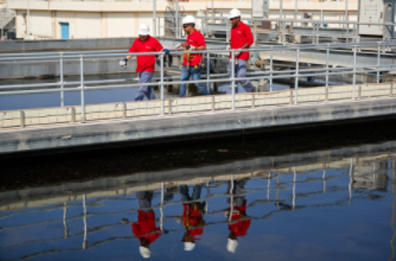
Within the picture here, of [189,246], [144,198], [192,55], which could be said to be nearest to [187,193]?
[144,198]

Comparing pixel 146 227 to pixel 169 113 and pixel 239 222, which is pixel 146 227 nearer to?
pixel 239 222

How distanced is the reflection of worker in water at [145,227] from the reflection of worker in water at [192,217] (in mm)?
370

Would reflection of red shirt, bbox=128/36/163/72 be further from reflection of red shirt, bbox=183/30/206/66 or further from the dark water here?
the dark water

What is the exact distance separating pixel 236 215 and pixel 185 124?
2.86 m

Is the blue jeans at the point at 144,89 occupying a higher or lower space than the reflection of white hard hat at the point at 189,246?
higher

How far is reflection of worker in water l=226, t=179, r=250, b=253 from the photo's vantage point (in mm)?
7402

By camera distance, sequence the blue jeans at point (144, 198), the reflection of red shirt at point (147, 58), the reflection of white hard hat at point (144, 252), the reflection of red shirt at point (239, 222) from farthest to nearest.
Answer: the reflection of red shirt at point (147, 58)
the blue jeans at point (144, 198)
the reflection of red shirt at point (239, 222)
the reflection of white hard hat at point (144, 252)

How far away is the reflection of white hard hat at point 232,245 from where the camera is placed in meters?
7.06

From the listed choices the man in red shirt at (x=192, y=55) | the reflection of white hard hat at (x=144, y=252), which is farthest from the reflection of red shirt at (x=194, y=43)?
the reflection of white hard hat at (x=144, y=252)

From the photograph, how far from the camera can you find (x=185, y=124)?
1074 cm

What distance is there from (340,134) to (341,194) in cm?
380

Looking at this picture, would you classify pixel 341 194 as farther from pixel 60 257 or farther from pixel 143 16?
pixel 143 16

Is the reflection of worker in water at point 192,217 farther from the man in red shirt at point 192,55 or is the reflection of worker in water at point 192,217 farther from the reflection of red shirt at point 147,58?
the man in red shirt at point 192,55

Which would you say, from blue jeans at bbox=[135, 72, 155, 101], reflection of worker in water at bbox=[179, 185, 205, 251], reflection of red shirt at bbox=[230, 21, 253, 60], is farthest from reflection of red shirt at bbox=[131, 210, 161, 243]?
reflection of red shirt at bbox=[230, 21, 253, 60]
